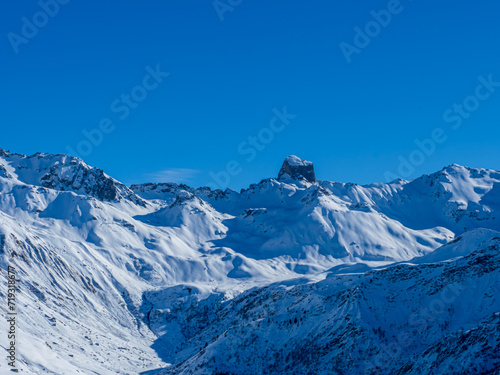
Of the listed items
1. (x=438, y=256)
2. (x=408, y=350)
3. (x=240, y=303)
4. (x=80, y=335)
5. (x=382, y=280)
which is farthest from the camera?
(x=240, y=303)

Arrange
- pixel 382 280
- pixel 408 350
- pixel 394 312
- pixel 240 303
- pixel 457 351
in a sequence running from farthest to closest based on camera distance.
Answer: pixel 240 303
pixel 382 280
pixel 394 312
pixel 408 350
pixel 457 351

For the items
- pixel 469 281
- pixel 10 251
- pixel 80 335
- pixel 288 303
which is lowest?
pixel 469 281

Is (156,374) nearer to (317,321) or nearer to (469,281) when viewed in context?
(317,321)

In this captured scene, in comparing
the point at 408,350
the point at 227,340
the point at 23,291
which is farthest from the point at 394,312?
the point at 23,291

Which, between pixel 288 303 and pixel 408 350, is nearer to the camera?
pixel 408 350

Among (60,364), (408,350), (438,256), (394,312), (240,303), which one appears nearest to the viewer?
(408,350)

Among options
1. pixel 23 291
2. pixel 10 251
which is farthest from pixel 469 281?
pixel 10 251

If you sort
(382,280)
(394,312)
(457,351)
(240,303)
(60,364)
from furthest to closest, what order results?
(240,303)
(60,364)
(382,280)
(394,312)
(457,351)

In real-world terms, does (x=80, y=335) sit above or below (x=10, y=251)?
below

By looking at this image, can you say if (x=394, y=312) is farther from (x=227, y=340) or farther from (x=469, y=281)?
(x=227, y=340)
